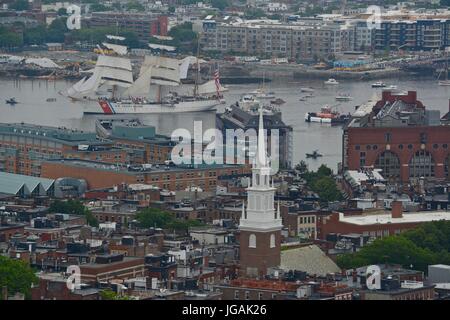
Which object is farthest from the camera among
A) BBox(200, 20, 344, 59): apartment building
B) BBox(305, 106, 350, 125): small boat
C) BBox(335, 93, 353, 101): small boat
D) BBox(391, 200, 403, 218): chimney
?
BBox(200, 20, 344, 59): apartment building

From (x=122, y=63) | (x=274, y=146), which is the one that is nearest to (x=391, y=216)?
(x=274, y=146)

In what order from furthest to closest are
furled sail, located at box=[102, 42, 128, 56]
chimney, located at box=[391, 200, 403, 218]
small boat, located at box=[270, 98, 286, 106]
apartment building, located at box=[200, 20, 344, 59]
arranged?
apartment building, located at box=[200, 20, 344, 59], furled sail, located at box=[102, 42, 128, 56], small boat, located at box=[270, 98, 286, 106], chimney, located at box=[391, 200, 403, 218]

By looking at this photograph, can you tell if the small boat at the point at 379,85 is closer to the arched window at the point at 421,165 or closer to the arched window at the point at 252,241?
the arched window at the point at 421,165

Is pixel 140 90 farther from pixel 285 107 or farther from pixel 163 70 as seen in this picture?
pixel 285 107

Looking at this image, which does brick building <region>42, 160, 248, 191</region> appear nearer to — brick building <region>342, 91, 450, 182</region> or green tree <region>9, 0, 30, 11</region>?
brick building <region>342, 91, 450, 182</region>

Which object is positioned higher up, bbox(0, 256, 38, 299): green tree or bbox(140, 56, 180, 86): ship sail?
bbox(0, 256, 38, 299): green tree

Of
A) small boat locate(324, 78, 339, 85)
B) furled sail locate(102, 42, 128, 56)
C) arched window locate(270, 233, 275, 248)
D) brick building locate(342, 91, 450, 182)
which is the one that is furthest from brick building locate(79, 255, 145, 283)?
furled sail locate(102, 42, 128, 56)
